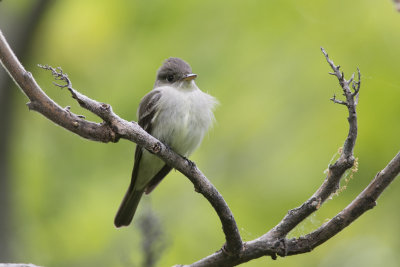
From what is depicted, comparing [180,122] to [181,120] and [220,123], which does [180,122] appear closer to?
[181,120]

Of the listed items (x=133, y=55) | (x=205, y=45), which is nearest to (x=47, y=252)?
(x=133, y=55)

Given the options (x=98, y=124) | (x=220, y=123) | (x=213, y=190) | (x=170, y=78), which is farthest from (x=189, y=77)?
(x=220, y=123)

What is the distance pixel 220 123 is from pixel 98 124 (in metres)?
4.90

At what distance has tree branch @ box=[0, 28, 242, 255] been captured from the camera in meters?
2.64

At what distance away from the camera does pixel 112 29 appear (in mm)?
7766

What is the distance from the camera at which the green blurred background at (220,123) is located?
636 centimetres

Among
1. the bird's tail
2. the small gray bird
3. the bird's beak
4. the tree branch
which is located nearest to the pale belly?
the small gray bird

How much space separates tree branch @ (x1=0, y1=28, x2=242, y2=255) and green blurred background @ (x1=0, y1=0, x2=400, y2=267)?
9.98 feet

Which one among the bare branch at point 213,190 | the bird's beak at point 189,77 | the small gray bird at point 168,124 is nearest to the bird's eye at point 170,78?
the small gray bird at point 168,124

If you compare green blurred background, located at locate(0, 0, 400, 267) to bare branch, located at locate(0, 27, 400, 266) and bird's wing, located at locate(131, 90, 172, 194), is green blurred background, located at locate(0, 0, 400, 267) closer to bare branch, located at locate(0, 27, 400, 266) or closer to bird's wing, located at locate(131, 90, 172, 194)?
bird's wing, located at locate(131, 90, 172, 194)

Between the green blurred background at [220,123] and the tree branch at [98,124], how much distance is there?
3041mm

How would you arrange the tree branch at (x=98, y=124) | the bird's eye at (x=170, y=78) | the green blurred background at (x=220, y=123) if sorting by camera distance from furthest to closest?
the green blurred background at (x=220, y=123) → the bird's eye at (x=170, y=78) → the tree branch at (x=98, y=124)

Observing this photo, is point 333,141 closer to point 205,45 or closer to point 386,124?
point 386,124

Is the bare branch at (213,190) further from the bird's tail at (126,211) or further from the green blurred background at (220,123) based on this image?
the green blurred background at (220,123)
